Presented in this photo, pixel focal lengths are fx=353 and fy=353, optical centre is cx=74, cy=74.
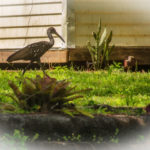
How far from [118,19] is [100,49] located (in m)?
1.43

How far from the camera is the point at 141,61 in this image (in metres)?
9.84

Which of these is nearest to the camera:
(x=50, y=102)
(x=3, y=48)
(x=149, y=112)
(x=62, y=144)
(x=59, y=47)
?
(x=62, y=144)

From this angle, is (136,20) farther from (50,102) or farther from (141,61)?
(50,102)

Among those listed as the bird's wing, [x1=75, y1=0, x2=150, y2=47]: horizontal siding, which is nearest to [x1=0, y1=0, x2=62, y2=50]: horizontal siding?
[x1=75, y1=0, x2=150, y2=47]: horizontal siding

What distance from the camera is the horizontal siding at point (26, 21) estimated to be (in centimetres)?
1003

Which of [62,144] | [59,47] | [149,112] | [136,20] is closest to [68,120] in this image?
[62,144]

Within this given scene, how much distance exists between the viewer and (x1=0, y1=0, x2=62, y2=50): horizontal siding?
10.0 m

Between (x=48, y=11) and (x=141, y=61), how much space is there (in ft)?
9.84

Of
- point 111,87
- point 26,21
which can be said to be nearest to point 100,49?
point 26,21

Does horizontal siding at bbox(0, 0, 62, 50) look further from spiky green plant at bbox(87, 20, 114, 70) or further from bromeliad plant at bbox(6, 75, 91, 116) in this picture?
bromeliad plant at bbox(6, 75, 91, 116)

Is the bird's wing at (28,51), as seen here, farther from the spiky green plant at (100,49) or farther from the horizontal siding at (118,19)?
the horizontal siding at (118,19)

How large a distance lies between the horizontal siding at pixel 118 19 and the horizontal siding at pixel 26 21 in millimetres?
642

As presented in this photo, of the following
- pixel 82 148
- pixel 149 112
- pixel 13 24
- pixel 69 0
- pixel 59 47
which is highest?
pixel 69 0

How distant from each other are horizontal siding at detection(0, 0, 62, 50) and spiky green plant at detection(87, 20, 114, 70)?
112cm
